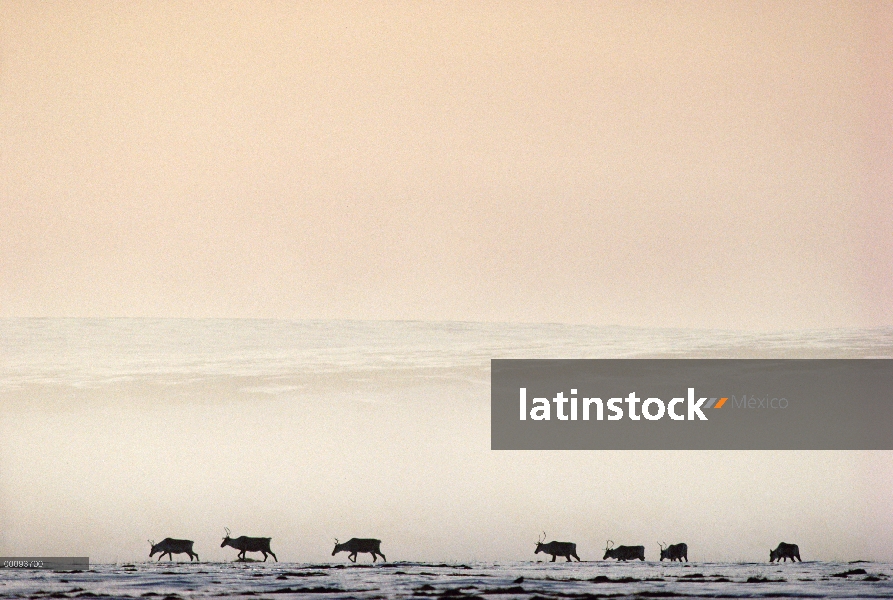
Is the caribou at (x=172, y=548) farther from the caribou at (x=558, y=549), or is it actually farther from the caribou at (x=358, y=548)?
the caribou at (x=558, y=549)

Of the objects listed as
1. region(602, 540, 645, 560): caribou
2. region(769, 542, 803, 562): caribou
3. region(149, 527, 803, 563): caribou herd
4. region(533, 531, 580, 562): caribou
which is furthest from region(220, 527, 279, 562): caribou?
region(769, 542, 803, 562): caribou

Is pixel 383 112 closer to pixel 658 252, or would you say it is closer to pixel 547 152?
pixel 547 152

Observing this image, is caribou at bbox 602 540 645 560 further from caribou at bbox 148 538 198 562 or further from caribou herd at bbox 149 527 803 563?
caribou at bbox 148 538 198 562

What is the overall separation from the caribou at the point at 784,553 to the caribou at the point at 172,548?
2.40 m

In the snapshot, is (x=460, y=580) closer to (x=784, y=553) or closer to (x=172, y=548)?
(x=172, y=548)

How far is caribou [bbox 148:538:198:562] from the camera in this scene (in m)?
4.12

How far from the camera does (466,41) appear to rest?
433 centimetres

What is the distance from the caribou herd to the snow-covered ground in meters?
0.04

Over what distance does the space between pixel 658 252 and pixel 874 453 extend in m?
1.24

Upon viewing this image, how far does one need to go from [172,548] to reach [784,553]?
99.7 inches

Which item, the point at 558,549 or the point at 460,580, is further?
the point at 558,549

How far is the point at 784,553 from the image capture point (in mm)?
4164

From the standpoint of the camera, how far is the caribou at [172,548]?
162 inches

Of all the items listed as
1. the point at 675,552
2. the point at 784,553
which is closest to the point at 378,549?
the point at 675,552
